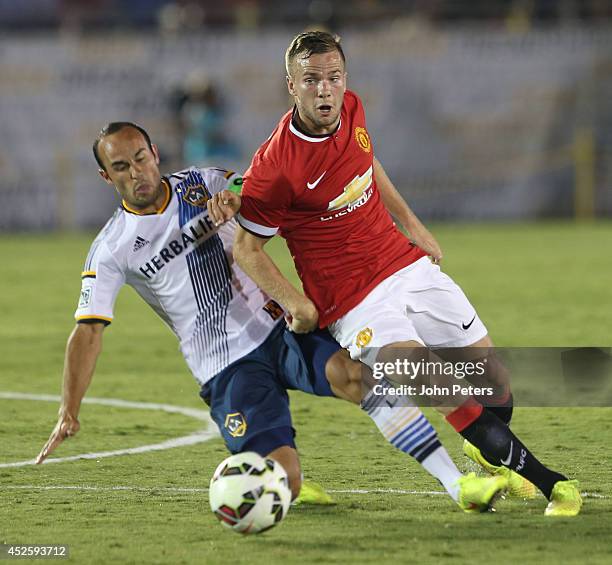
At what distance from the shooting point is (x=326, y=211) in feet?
19.2

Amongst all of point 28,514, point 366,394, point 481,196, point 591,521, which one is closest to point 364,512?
point 366,394

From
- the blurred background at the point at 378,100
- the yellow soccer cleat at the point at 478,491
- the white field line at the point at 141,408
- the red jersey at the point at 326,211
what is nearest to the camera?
the yellow soccer cleat at the point at 478,491

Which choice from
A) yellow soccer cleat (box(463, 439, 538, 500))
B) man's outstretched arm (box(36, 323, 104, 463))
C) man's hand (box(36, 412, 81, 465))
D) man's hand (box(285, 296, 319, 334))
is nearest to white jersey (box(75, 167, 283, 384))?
man's outstretched arm (box(36, 323, 104, 463))

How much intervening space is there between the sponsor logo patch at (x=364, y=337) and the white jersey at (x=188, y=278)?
1.75ft

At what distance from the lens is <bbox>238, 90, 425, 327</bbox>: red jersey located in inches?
226

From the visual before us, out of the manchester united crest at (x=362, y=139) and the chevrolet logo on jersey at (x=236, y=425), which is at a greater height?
the manchester united crest at (x=362, y=139)

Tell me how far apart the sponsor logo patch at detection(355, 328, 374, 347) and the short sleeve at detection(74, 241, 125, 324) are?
106 cm

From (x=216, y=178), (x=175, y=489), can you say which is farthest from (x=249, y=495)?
(x=216, y=178)

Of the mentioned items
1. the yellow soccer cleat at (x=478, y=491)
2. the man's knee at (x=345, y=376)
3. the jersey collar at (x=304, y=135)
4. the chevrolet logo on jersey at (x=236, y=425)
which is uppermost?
the jersey collar at (x=304, y=135)

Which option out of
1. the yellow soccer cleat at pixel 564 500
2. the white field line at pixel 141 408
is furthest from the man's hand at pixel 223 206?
the white field line at pixel 141 408

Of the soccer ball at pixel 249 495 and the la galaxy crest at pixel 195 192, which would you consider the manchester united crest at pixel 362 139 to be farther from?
the soccer ball at pixel 249 495

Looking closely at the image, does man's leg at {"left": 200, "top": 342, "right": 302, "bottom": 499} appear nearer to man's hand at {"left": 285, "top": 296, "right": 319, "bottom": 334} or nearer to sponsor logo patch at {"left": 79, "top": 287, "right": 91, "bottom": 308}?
man's hand at {"left": 285, "top": 296, "right": 319, "bottom": 334}

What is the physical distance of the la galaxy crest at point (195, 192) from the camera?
20.2 feet

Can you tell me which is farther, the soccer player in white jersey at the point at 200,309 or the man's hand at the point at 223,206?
the soccer player in white jersey at the point at 200,309
